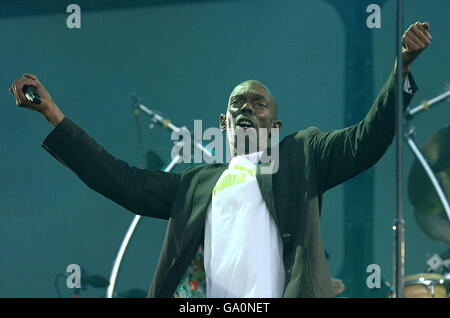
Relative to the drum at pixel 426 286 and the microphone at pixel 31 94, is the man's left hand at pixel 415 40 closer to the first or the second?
the microphone at pixel 31 94

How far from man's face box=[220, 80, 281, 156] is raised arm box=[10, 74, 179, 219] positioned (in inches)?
12.7

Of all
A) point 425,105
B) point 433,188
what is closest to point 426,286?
point 433,188

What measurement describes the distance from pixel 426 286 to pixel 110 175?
1851 millimetres

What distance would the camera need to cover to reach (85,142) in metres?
2.96

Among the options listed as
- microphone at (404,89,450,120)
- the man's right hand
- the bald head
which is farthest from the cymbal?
the man's right hand

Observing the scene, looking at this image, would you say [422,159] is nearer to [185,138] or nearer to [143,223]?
[185,138]

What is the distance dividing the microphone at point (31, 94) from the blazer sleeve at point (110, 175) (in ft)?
0.39

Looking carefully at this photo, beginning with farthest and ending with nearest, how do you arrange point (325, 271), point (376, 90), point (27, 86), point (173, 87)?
point (173, 87) → point (376, 90) → point (27, 86) → point (325, 271)

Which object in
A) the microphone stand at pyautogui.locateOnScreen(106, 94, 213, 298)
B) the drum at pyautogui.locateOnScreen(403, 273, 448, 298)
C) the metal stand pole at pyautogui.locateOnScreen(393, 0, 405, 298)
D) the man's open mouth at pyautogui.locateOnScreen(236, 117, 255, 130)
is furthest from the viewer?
the microphone stand at pyautogui.locateOnScreen(106, 94, 213, 298)

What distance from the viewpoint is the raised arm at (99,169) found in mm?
2898

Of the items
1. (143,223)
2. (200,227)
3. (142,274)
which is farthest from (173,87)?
(200,227)

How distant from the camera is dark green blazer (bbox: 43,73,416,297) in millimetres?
2686

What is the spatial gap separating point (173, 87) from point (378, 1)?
1.23 metres

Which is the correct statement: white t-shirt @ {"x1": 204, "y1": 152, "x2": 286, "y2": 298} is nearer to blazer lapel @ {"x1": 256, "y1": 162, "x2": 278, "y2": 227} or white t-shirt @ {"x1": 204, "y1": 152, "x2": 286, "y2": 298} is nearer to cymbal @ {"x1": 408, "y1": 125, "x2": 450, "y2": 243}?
blazer lapel @ {"x1": 256, "y1": 162, "x2": 278, "y2": 227}
